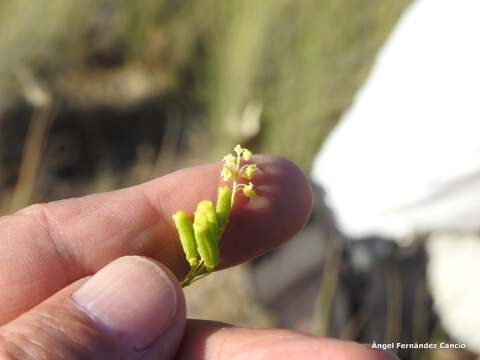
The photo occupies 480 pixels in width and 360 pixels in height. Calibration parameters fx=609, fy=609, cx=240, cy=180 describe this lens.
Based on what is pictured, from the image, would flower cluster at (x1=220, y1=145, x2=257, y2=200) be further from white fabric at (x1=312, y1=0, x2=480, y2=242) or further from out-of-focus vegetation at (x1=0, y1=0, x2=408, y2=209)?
out-of-focus vegetation at (x1=0, y1=0, x2=408, y2=209)

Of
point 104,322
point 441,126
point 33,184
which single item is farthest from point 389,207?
point 33,184

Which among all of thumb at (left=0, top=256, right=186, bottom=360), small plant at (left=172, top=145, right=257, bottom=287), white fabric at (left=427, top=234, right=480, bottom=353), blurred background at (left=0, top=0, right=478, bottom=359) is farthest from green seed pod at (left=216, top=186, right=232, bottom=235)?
white fabric at (left=427, top=234, right=480, bottom=353)

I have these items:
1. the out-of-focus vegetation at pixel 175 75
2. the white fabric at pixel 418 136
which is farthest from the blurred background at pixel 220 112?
the white fabric at pixel 418 136

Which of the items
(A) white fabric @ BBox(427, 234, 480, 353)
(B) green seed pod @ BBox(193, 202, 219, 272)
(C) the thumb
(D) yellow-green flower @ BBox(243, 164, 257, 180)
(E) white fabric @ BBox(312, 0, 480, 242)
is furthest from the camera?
(A) white fabric @ BBox(427, 234, 480, 353)

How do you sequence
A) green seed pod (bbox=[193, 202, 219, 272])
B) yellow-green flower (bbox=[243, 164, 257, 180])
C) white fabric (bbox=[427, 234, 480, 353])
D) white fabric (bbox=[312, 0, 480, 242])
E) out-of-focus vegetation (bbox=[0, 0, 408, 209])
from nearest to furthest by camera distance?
green seed pod (bbox=[193, 202, 219, 272]), yellow-green flower (bbox=[243, 164, 257, 180]), white fabric (bbox=[312, 0, 480, 242]), white fabric (bbox=[427, 234, 480, 353]), out-of-focus vegetation (bbox=[0, 0, 408, 209])

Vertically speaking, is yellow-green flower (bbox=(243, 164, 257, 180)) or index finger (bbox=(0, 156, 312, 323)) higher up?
yellow-green flower (bbox=(243, 164, 257, 180))

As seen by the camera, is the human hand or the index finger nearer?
the human hand

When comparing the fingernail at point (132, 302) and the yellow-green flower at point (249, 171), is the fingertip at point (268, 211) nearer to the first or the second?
the yellow-green flower at point (249, 171)

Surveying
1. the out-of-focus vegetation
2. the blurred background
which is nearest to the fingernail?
the blurred background

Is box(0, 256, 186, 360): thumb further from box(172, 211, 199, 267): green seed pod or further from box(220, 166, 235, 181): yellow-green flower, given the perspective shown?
box(220, 166, 235, 181): yellow-green flower
